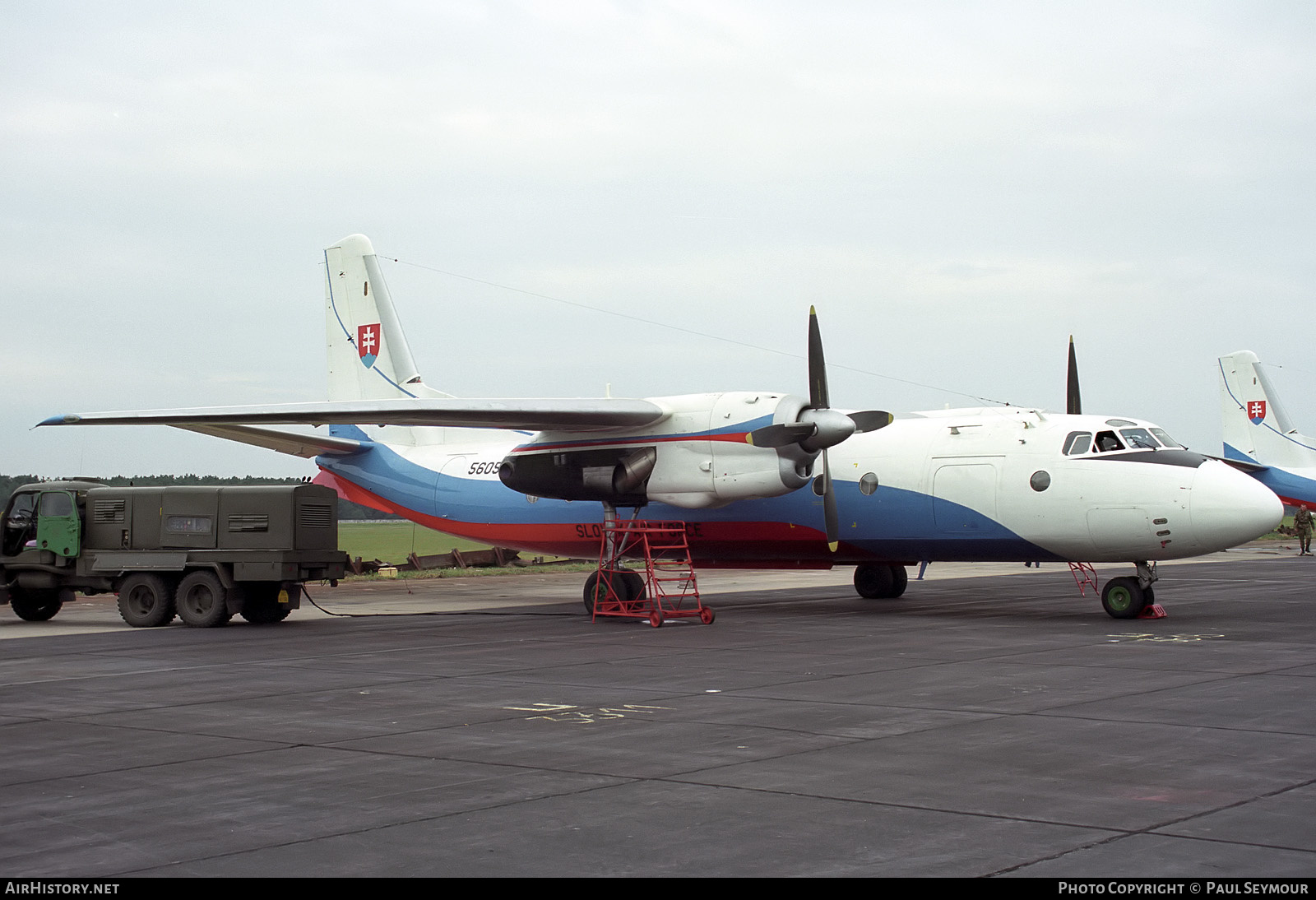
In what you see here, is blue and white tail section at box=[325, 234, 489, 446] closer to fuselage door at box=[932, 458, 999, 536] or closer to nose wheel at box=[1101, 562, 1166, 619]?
fuselage door at box=[932, 458, 999, 536]

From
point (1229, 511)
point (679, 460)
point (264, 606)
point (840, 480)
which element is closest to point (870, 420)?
point (840, 480)

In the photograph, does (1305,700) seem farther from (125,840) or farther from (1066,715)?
(125,840)

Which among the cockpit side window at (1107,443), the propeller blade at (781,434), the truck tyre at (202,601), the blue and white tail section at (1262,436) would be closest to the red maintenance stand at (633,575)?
the propeller blade at (781,434)

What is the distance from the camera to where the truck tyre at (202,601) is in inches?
795

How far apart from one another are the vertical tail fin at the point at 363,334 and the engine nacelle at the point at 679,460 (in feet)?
20.5

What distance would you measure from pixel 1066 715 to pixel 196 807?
6.78m

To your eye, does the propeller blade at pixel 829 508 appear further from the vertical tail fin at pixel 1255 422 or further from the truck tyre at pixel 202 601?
the vertical tail fin at pixel 1255 422

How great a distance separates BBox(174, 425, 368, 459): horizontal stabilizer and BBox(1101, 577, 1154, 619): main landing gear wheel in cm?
1599

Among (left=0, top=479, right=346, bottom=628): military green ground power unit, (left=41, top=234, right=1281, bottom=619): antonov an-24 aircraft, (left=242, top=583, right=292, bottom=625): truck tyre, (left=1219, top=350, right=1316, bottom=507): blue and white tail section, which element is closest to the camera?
(left=41, top=234, right=1281, bottom=619): antonov an-24 aircraft

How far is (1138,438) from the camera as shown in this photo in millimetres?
19109

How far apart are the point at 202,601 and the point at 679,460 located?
27.9 ft

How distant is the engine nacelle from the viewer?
20094 millimetres

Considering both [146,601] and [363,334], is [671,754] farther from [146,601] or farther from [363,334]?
[363,334]

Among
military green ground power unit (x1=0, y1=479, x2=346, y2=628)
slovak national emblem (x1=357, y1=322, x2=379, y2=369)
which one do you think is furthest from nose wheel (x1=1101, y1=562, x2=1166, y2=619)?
slovak national emblem (x1=357, y1=322, x2=379, y2=369)
